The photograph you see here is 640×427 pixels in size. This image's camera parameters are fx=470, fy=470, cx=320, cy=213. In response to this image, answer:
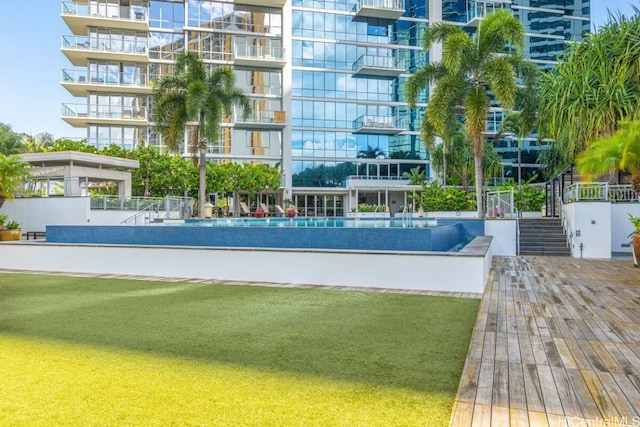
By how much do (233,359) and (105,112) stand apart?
34.4 meters

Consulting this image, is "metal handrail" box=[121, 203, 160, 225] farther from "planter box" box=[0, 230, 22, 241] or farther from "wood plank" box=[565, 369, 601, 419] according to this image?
"wood plank" box=[565, 369, 601, 419]

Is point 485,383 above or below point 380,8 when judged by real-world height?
below

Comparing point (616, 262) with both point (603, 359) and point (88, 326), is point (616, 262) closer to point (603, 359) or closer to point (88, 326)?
point (603, 359)

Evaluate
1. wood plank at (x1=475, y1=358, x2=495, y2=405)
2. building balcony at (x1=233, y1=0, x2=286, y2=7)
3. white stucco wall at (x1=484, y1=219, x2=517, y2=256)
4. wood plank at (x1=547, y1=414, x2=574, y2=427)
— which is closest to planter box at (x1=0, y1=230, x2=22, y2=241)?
white stucco wall at (x1=484, y1=219, x2=517, y2=256)

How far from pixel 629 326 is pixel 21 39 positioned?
39.0m

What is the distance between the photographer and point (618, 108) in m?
17.4

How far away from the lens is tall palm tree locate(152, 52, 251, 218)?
2323 cm

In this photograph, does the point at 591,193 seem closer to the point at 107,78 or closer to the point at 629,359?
the point at 629,359

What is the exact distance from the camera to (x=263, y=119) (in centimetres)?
3681

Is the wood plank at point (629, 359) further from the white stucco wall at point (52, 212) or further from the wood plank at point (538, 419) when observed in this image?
the white stucco wall at point (52, 212)

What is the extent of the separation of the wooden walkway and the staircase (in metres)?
6.81

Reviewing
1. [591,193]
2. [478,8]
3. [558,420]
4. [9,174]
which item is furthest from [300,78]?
[558,420]

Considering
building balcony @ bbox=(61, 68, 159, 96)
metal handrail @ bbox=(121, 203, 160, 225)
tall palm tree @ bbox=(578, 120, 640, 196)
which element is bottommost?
metal handrail @ bbox=(121, 203, 160, 225)

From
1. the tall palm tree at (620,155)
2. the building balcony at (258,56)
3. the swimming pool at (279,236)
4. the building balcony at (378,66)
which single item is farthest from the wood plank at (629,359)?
the building balcony at (378,66)
